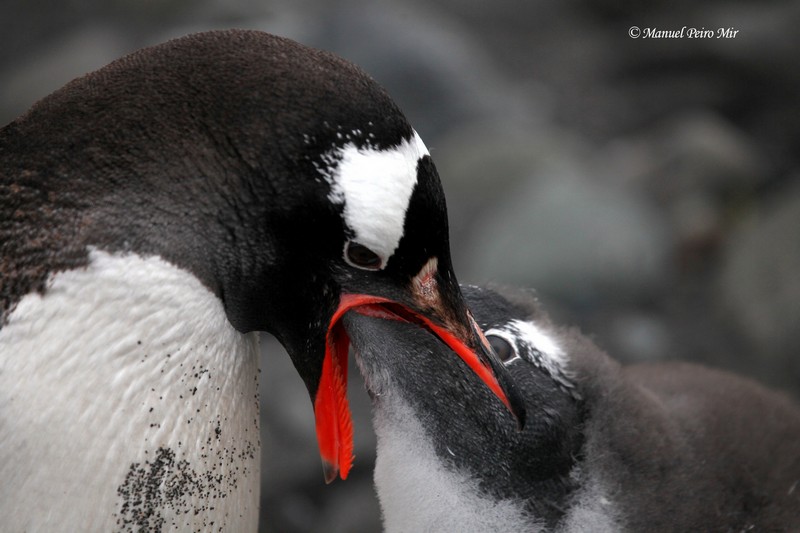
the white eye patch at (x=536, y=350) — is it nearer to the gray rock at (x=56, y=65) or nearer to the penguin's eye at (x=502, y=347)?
the penguin's eye at (x=502, y=347)

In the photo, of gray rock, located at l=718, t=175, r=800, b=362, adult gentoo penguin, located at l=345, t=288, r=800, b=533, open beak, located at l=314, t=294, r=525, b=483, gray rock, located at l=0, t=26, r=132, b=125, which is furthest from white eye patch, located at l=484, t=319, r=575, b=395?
gray rock, located at l=0, t=26, r=132, b=125

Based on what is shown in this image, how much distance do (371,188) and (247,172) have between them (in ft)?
0.60

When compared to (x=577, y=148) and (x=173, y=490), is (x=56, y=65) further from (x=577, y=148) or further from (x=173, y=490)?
(x=173, y=490)

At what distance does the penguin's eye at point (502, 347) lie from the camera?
5.52 feet

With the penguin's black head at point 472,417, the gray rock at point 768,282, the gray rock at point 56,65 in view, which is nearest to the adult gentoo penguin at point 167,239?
the penguin's black head at point 472,417

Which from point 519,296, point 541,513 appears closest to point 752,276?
point 519,296

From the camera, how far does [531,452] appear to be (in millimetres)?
1613

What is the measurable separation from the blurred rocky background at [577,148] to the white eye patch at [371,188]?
1603 mm

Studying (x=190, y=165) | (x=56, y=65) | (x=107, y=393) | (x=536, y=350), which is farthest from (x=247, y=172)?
(x=56, y=65)

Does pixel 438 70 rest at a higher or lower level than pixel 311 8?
lower

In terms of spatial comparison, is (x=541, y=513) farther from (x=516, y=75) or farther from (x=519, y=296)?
(x=516, y=75)

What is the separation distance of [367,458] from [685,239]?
1.99m

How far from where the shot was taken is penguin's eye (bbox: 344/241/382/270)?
53.9 inches

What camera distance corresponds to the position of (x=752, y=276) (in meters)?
3.86
